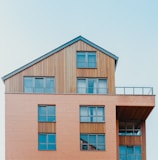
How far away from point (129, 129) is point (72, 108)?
642 centimetres

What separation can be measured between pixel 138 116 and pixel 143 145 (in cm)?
266

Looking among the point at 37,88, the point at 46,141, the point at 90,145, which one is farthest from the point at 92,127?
the point at 37,88

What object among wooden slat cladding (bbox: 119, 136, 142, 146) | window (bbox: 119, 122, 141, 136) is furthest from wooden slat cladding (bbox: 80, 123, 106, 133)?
window (bbox: 119, 122, 141, 136)

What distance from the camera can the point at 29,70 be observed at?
33031mm

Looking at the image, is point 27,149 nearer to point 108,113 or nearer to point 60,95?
point 60,95

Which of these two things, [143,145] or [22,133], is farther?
[143,145]

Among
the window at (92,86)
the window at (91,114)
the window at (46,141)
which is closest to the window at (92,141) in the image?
the window at (91,114)

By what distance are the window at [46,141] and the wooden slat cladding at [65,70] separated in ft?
13.1

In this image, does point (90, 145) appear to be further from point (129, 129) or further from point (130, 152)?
point (129, 129)

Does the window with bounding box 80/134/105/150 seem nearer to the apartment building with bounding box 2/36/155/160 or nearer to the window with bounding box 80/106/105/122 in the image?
the apartment building with bounding box 2/36/155/160

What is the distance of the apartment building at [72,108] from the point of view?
1235 inches

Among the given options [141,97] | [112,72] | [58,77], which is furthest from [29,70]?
[141,97]

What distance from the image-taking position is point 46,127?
31688 mm

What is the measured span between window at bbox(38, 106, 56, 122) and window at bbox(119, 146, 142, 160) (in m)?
7.13
